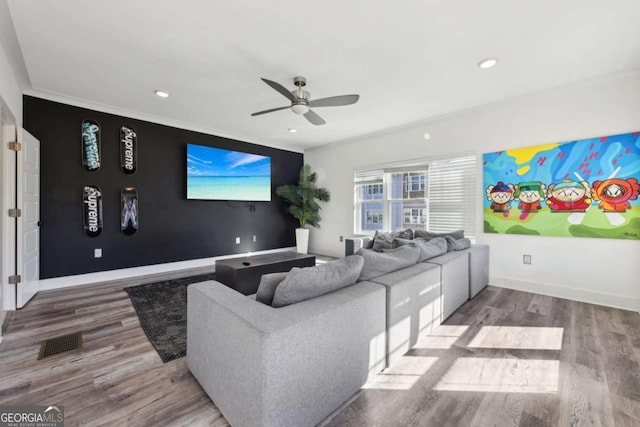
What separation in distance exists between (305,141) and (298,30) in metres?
3.73

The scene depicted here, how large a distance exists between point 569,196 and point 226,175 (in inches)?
209

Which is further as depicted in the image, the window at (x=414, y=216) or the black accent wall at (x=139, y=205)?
the window at (x=414, y=216)

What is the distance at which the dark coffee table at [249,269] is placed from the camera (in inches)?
122

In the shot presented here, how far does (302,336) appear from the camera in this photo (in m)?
1.25

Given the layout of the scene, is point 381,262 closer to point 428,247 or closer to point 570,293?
point 428,247

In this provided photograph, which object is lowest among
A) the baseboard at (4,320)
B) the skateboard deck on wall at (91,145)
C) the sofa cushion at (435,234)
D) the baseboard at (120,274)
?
the baseboard at (4,320)

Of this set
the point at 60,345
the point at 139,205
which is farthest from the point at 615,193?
the point at 139,205

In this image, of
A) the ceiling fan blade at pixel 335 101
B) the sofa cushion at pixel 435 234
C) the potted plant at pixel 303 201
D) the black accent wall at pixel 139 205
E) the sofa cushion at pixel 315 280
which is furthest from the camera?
the potted plant at pixel 303 201

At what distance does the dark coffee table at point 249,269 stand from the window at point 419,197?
2.21 m

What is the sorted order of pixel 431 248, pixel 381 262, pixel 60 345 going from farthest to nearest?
pixel 431 248
pixel 60 345
pixel 381 262

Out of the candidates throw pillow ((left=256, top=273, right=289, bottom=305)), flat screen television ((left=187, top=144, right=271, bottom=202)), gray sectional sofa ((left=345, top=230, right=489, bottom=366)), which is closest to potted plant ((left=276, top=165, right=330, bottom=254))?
flat screen television ((left=187, top=144, right=271, bottom=202))

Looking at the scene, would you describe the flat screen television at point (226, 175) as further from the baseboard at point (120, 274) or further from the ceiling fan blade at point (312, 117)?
the ceiling fan blade at point (312, 117)

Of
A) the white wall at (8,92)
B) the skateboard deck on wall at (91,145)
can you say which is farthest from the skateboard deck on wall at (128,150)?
the white wall at (8,92)

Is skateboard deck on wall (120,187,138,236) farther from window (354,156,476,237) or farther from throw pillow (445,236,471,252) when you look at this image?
throw pillow (445,236,471,252)
